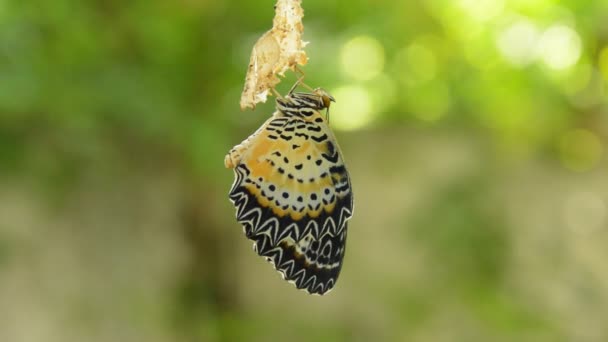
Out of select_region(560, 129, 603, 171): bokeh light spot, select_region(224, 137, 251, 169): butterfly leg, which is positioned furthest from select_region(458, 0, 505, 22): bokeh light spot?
select_region(224, 137, 251, 169): butterfly leg

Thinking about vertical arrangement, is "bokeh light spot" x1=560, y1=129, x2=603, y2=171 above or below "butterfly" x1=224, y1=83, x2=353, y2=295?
above

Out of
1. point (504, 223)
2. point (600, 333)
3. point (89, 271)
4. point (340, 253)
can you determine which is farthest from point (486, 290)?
point (340, 253)

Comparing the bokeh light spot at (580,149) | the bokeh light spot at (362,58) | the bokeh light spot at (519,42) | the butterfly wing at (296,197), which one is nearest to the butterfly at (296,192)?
the butterfly wing at (296,197)

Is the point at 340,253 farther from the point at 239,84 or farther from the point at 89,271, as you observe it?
the point at 89,271

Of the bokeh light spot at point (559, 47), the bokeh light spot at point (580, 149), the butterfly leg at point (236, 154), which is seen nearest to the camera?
the butterfly leg at point (236, 154)

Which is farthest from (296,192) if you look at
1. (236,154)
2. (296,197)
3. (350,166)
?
(350,166)

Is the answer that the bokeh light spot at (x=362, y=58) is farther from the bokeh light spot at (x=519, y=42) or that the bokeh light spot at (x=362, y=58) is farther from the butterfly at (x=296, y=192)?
the butterfly at (x=296, y=192)

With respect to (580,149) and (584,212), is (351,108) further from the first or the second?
(584,212)

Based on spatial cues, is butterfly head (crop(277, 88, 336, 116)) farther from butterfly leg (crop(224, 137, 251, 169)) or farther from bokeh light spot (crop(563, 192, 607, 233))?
bokeh light spot (crop(563, 192, 607, 233))
